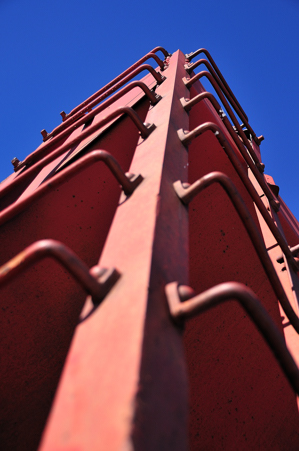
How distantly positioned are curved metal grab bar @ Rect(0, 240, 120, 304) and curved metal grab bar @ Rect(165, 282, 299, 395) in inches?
6.1

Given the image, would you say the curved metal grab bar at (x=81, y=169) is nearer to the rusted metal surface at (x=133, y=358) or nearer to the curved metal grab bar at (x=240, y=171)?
the rusted metal surface at (x=133, y=358)

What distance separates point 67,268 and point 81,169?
0.49 metres

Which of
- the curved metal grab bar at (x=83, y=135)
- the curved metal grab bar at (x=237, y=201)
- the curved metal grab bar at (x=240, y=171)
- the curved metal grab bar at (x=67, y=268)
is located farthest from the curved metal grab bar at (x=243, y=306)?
the curved metal grab bar at (x=83, y=135)

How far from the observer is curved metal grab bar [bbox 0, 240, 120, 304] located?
2.13 ft

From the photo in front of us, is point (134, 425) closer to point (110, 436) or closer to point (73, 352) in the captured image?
point (110, 436)

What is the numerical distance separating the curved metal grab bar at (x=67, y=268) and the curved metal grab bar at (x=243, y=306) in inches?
6.1

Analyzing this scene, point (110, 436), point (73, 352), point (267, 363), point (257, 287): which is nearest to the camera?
point (110, 436)

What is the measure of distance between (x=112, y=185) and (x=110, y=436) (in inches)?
72.4

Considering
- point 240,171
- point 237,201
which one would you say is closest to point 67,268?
point 237,201

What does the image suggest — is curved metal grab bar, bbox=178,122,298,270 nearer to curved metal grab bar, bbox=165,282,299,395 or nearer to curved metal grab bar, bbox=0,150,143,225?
curved metal grab bar, bbox=0,150,143,225

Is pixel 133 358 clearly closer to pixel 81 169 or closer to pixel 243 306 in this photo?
pixel 243 306

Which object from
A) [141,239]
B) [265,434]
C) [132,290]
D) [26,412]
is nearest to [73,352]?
[132,290]

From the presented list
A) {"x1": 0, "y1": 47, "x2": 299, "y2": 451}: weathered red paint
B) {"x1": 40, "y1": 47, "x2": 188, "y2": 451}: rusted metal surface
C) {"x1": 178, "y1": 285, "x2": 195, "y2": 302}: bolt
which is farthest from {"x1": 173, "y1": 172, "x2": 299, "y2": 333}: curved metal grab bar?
{"x1": 178, "y1": 285, "x2": 195, "y2": 302}: bolt

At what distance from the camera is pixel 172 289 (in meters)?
0.71
